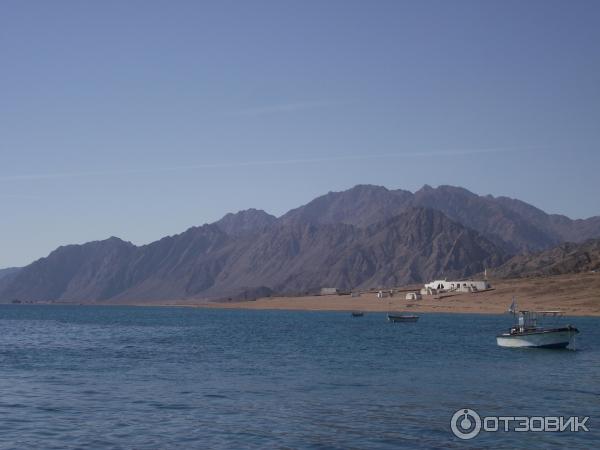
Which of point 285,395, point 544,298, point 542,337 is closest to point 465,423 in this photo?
point 285,395

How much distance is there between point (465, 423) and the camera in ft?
124

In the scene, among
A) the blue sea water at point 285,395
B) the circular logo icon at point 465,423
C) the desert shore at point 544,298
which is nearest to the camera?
the blue sea water at point 285,395

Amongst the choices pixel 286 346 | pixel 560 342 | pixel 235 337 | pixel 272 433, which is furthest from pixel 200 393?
pixel 235 337

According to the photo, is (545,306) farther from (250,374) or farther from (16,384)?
(16,384)

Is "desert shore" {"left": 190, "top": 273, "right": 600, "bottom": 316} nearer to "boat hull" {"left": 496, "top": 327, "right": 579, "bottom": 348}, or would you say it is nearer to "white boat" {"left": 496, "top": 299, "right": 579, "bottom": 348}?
"white boat" {"left": 496, "top": 299, "right": 579, "bottom": 348}

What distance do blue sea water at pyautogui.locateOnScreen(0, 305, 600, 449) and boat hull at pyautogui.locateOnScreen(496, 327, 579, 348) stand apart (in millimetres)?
1556

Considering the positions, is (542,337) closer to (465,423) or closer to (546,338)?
(546,338)

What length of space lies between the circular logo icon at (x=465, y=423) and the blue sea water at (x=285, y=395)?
23.1 inches

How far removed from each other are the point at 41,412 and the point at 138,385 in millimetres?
10977

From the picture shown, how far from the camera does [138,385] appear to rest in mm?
51469

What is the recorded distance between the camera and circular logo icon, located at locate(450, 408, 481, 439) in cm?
3534

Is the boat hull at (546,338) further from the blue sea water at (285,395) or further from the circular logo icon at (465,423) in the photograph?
the circular logo icon at (465,423)

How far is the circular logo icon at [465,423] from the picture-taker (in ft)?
116

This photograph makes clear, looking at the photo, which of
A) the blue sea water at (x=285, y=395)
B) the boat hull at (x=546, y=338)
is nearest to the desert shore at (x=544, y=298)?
Answer: the boat hull at (x=546, y=338)
